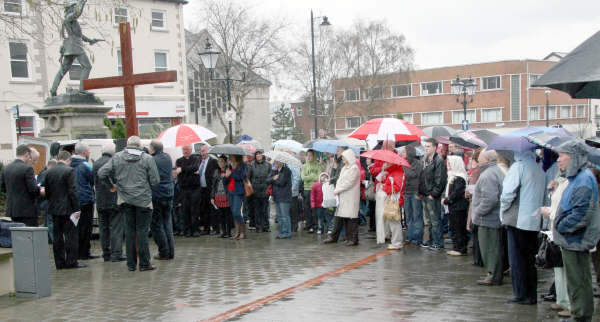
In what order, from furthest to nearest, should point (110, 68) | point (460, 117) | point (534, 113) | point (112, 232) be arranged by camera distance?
point (460, 117)
point (534, 113)
point (110, 68)
point (112, 232)

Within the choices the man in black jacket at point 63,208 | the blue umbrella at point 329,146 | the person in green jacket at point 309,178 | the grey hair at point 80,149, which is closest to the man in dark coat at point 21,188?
the man in black jacket at point 63,208

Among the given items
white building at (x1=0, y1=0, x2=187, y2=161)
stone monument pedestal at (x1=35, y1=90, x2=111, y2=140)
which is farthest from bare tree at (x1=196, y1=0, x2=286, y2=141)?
stone monument pedestal at (x1=35, y1=90, x2=111, y2=140)

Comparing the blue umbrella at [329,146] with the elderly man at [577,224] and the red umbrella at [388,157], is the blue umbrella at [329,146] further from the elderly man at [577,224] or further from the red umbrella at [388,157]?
the elderly man at [577,224]

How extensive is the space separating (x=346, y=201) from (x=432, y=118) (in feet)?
194

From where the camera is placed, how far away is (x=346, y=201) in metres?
10.9

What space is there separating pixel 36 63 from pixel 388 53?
31.5 meters

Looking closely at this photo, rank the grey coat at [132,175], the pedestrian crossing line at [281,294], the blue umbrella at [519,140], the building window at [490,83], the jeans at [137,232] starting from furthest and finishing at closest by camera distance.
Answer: the building window at [490,83] → the jeans at [137,232] → the grey coat at [132,175] → the blue umbrella at [519,140] → the pedestrian crossing line at [281,294]

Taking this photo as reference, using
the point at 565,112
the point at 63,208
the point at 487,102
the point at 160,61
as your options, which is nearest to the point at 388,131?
the point at 63,208

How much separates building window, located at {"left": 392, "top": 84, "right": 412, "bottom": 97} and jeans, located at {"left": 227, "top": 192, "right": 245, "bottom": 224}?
193 ft

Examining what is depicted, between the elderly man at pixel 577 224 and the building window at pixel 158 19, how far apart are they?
3470 centimetres

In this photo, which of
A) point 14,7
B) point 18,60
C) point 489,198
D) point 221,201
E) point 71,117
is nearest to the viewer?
point 489,198

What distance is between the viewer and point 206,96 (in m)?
47.8

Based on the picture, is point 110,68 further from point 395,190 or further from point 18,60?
point 395,190

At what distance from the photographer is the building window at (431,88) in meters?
67.1
